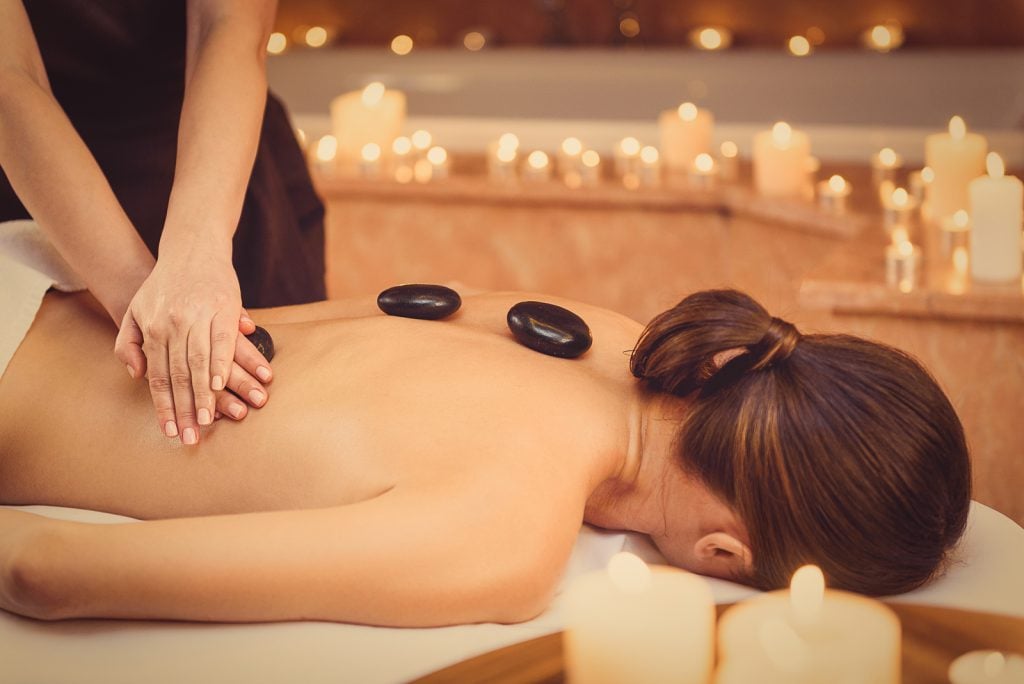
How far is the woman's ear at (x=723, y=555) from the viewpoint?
3.76 ft

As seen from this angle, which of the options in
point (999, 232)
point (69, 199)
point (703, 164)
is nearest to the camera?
point (69, 199)

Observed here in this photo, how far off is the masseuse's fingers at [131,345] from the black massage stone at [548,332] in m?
0.38

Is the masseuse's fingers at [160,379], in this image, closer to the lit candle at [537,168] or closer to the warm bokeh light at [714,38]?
the lit candle at [537,168]

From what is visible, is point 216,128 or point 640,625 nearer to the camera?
point 640,625

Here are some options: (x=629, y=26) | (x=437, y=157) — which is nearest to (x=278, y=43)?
(x=629, y=26)

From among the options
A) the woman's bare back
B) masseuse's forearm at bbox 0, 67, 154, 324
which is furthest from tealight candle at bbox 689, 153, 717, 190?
masseuse's forearm at bbox 0, 67, 154, 324

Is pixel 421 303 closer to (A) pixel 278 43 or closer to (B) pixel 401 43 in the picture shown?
(B) pixel 401 43

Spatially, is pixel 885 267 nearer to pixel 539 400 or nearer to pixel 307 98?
pixel 539 400

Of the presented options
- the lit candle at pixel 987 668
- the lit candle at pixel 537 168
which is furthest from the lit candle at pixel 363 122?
the lit candle at pixel 987 668

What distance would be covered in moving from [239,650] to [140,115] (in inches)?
38.7

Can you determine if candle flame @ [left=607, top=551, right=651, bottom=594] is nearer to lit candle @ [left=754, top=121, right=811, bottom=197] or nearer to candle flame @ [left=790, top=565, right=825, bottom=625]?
candle flame @ [left=790, top=565, right=825, bottom=625]

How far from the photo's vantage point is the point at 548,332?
1.25 metres

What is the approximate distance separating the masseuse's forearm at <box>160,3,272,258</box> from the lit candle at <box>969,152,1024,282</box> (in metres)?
1.21

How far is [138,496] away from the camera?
122cm
